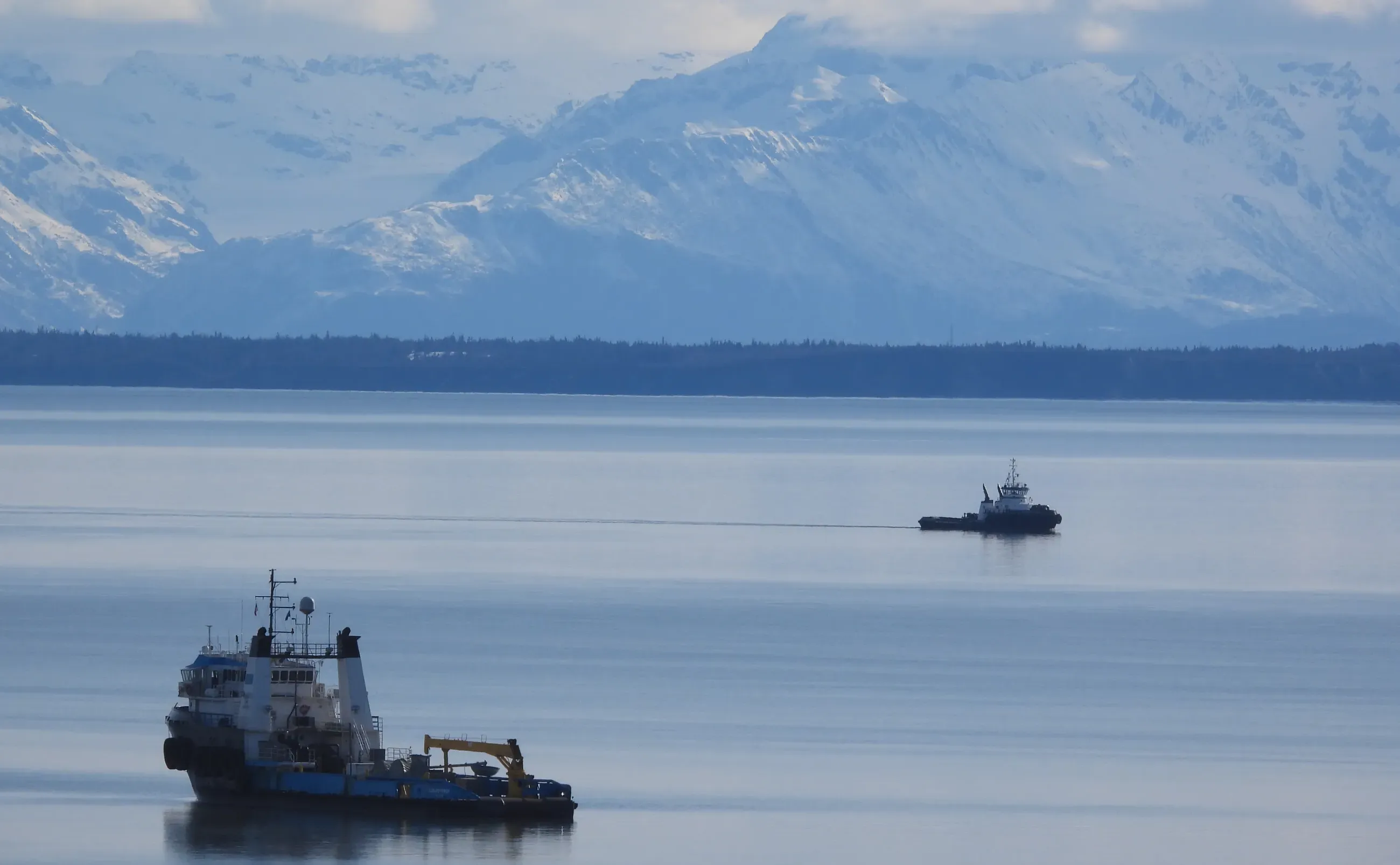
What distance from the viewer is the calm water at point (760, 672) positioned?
41688 millimetres

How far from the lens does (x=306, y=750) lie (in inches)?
1694

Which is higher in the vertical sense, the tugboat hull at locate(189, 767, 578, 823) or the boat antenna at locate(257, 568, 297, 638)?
the boat antenna at locate(257, 568, 297, 638)

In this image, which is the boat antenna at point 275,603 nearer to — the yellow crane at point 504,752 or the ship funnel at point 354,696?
the ship funnel at point 354,696

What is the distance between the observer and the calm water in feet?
137

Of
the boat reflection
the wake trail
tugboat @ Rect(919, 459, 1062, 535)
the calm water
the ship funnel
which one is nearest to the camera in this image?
the boat reflection

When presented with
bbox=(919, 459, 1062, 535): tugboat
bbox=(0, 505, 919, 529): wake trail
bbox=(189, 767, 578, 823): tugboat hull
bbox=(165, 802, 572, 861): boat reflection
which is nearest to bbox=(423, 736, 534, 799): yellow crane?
bbox=(189, 767, 578, 823): tugboat hull

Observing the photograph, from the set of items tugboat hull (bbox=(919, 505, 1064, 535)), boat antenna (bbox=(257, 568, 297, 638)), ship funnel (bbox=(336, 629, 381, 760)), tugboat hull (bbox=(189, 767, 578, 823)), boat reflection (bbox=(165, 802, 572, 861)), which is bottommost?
boat reflection (bbox=(165, 802, 572, 861))

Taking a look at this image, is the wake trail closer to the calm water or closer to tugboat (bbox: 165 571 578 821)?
the calm water

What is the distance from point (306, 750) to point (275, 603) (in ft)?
113

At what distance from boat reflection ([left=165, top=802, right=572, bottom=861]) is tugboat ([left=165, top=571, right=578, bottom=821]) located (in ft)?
0.90

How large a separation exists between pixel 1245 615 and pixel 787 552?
25.4 meters

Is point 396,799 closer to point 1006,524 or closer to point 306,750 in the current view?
point 306,750

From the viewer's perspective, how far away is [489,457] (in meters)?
185

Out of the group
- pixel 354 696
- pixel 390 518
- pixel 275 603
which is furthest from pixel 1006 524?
pixel 354 696
